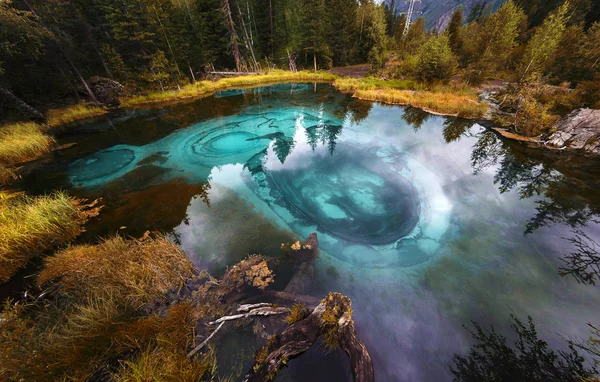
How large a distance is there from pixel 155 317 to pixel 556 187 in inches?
558

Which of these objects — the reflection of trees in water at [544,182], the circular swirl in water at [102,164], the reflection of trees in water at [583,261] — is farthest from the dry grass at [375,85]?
the circular swirl in water at [102,164]

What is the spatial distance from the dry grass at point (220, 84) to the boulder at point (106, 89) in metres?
0.77

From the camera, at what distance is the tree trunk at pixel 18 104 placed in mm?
12248

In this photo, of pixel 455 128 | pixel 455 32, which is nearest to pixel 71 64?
pixel 455 128

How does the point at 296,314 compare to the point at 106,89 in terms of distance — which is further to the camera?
the point at 106,89

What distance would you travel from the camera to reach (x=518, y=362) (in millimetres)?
3637

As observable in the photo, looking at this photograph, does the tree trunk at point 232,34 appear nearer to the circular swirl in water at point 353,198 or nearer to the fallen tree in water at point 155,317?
the circular swirl in water at point 353,198

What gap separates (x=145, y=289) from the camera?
410cm

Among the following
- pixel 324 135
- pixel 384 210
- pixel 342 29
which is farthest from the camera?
pixel 342 29

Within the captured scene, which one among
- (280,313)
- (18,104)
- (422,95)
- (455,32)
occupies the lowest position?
(280,313)

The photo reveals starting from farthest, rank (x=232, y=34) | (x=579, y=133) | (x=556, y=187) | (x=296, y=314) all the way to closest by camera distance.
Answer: (x=232, y=34) → (x=579, y=133) → (x=556, y=187) → (x=296, y=314)

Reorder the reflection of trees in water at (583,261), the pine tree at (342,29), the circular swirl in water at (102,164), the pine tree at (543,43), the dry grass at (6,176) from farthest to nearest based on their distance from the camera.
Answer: the pine tree at (342,29) < the pine tree at (543,43) < the circular swirl in water at (102,164) < the dry grass at (6,176) < the reflection of trees in water at (583,261)

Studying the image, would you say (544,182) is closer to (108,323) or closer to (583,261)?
(583,261)

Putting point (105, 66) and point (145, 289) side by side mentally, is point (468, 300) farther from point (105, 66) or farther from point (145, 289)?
point (105, 66)
